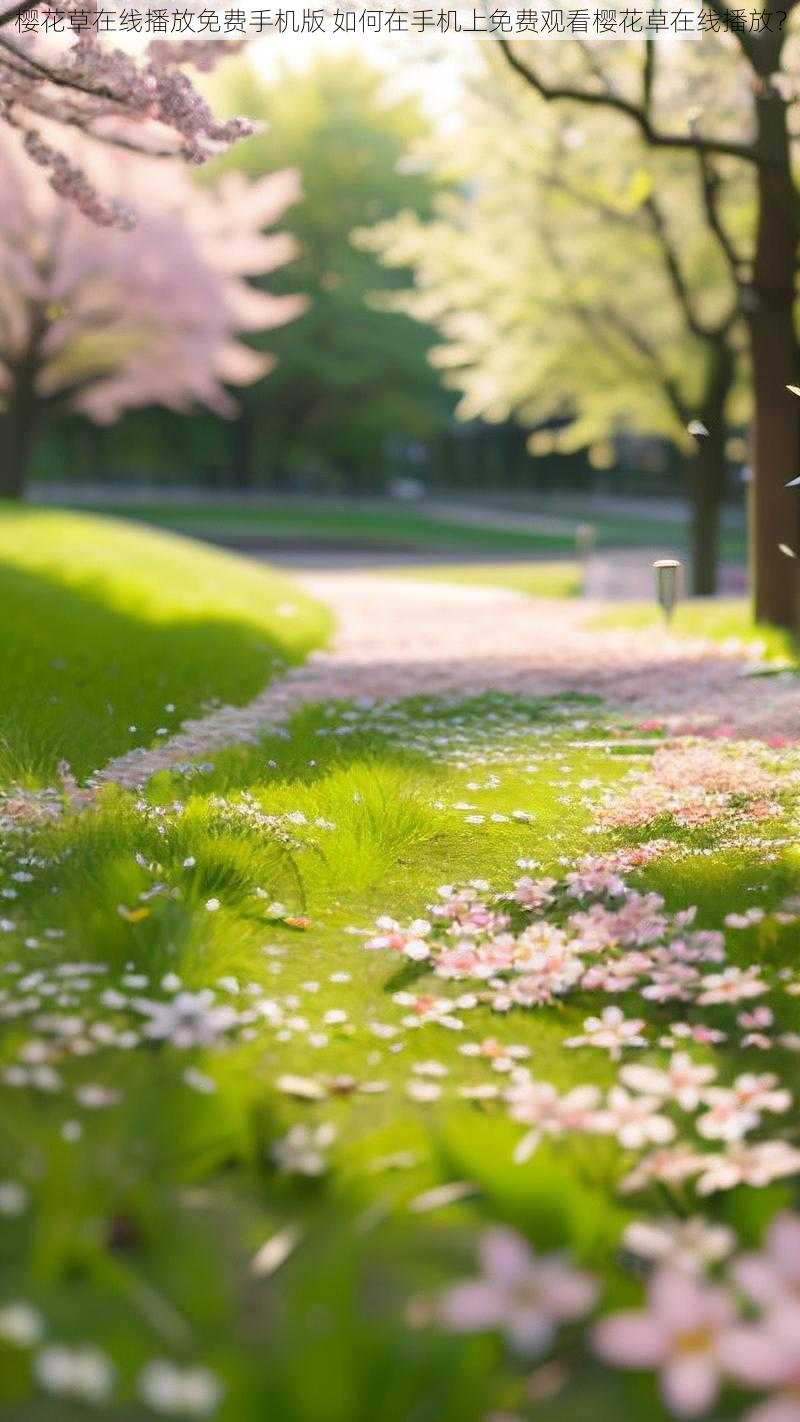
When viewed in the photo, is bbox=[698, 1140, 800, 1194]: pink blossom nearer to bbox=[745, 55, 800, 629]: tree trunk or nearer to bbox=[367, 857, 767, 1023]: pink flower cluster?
bbox=[367, 857, 767, 1023]: pink flower cluster

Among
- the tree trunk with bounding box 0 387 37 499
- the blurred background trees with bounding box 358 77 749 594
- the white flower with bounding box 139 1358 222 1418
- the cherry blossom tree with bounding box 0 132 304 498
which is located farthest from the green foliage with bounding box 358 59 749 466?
the white flower with bounding box 139 1358 222 1418

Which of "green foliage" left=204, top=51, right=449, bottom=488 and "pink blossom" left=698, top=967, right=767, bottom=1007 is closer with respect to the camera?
"pink blossom" left=698, top=967, right=767, bottom=1007

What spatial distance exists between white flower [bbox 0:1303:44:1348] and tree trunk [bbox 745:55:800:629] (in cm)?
1267

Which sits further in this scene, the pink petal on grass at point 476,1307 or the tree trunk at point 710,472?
the tree trunk at point 710,472

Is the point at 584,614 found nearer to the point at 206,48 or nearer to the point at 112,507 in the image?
the point at 206,48

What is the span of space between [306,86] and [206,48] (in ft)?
147

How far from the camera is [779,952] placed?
5098mm

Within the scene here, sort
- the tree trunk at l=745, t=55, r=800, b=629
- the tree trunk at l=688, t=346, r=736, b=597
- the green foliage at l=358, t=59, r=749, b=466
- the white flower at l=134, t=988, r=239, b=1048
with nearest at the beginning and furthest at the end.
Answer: the white flower at l=134, t=988, r=239, b=1048 → the tree trunk at l=745, t=55, r=800, b=629 → the green foliage at l=358, t=59, r=749, b=466 → the tree trunk at l=688, t=346, r=736, b=597

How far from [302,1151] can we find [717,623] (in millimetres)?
13111

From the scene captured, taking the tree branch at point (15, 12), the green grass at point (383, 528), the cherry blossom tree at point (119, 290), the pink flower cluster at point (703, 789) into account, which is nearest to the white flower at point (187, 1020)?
the pink flower cluster at point (703, 789)

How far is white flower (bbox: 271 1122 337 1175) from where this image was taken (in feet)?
11.4

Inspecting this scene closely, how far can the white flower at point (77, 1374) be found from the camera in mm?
2516

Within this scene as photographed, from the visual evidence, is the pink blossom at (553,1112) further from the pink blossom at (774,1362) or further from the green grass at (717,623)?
the green grass at (717,623)

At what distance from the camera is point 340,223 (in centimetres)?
5178
